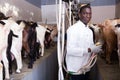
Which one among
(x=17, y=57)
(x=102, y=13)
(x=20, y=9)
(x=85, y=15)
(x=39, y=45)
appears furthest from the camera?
(x=102, y=13)

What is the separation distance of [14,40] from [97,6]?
3.84 m

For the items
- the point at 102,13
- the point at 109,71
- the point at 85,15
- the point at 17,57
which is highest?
the point at 102,13

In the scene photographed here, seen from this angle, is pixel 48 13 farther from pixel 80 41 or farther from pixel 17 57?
pixel 80 41

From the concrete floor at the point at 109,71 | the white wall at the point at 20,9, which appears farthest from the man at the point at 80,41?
the white wall at the point at 20,9

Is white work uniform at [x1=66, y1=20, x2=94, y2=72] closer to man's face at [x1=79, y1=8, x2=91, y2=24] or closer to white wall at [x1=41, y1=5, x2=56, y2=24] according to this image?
man's face at [x1=79, y1=8, x2=91, y2=24]

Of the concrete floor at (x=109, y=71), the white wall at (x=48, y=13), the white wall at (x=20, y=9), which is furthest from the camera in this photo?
the white wall at (x=48, y=13)

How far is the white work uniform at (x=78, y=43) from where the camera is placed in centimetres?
167

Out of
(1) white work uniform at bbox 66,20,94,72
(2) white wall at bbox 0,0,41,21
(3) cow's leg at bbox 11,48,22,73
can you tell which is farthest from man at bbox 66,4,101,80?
(2) white wall at bbox 0,0,41,21

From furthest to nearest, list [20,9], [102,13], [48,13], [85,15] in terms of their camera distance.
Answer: [48,13], [102,13], [20,9], [85,15]

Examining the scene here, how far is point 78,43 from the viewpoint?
1.72 metres

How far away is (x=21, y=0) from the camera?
3.81 metres

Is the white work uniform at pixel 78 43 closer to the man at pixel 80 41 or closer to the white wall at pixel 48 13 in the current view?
the man at pixel 80 41

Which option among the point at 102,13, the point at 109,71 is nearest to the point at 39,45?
the point at 109,71

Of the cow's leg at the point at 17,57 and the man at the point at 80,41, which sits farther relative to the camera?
the cow's leg at the point at 17,57
